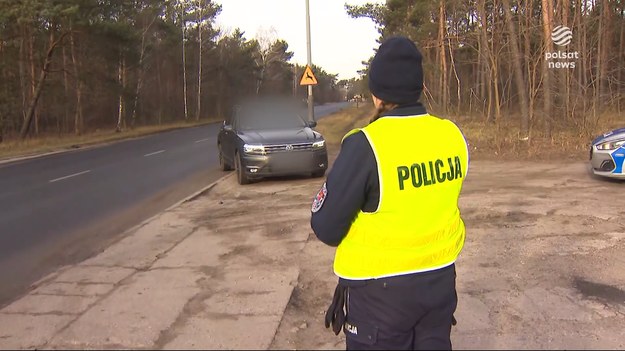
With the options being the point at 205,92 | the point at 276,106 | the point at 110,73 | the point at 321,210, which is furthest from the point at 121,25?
the point at 321,210

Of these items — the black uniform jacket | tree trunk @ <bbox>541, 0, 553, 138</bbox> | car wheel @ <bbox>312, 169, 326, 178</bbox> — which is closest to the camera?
the black uniform jacket

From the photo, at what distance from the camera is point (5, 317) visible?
4.50 m

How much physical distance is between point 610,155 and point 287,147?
573cm

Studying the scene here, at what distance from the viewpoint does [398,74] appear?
208 centimetres

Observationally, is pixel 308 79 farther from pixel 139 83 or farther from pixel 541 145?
pixel 139 83

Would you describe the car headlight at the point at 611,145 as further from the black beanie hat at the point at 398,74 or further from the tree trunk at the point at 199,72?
the tree trunk at the point at 199,72

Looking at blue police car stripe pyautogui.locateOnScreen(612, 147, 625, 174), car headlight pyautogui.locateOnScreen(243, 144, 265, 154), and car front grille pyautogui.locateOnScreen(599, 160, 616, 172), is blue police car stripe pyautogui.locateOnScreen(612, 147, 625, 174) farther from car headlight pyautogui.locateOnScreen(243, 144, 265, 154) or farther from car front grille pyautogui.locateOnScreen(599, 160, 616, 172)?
car headlight pyautogui.locateOnScreen(243, 144, 265, 154)

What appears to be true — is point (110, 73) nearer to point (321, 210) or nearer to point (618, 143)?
point (618, 143)

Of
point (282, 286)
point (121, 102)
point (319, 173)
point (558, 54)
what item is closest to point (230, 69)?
point (121, 102)

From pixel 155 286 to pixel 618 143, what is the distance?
7676 mm

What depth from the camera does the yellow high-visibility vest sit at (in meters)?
1.97

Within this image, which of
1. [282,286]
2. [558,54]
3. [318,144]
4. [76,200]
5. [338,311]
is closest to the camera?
[338,311]

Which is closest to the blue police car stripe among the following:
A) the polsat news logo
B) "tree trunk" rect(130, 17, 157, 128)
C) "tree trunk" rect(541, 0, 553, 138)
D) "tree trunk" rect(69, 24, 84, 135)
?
"tree trunk" rect(541, 0, 553, 138)

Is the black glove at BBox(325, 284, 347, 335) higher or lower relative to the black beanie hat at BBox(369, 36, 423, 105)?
lower
